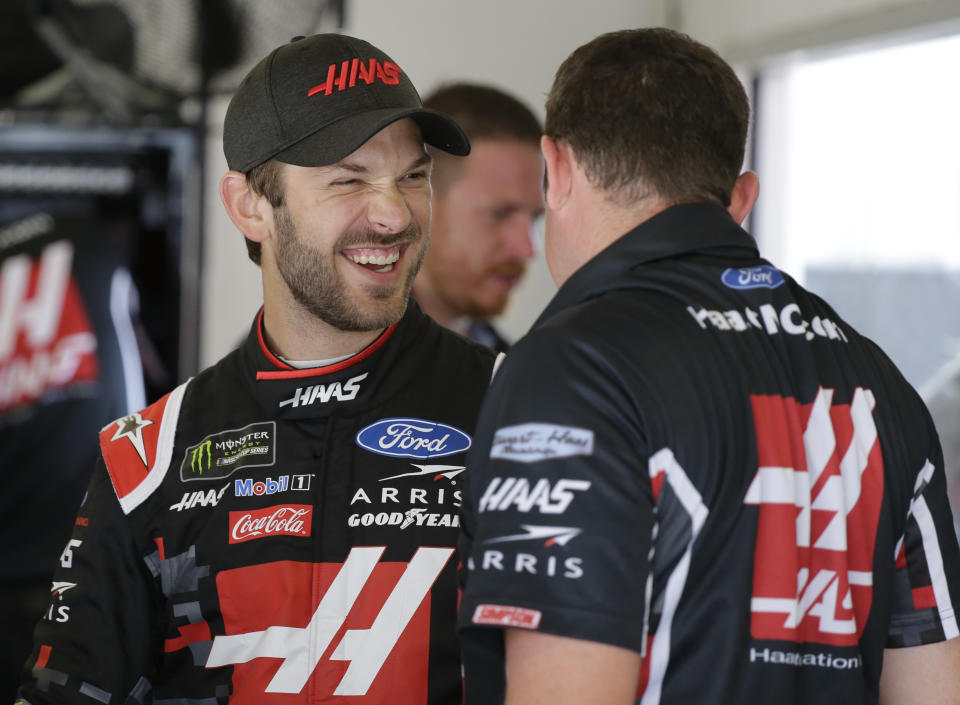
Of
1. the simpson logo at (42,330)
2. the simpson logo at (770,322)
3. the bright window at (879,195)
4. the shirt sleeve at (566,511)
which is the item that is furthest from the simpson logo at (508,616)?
the simpson logo at (42,330)

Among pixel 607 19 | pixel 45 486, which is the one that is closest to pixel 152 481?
pixel 45 486

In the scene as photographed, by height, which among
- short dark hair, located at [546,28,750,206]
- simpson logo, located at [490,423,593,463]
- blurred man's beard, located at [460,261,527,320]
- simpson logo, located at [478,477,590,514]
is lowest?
blurred man's beard, located at [460,261,527,320]

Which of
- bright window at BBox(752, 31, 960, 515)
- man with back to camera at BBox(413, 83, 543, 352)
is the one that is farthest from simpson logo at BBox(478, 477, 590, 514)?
bright window at BBox(752, 31, 960, 515)

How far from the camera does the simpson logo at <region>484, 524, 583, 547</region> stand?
804mm

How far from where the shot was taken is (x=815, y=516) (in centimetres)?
90

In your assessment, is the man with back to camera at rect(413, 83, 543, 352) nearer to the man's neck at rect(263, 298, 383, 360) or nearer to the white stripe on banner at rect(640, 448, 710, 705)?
the man's neck at rect(263, 298, 383, 360)

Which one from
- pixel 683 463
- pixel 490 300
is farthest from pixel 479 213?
pixel 683 463

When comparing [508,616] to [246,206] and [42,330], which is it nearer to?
[246,206]

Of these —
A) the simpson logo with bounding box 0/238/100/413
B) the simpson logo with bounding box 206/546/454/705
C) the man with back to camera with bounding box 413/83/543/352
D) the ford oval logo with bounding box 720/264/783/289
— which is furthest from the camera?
the simpson logo with bounding box 0/238/100/413

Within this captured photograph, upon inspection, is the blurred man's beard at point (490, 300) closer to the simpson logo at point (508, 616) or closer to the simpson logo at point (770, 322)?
the simpson logo at point (770, 322)

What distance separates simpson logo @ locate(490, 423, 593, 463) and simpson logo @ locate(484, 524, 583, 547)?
0.17 feet

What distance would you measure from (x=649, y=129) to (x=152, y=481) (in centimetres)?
74

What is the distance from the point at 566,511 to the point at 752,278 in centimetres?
29

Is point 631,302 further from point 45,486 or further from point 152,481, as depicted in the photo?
point 45,486
